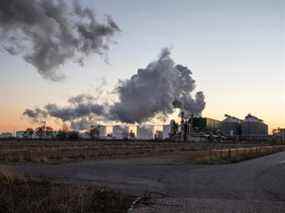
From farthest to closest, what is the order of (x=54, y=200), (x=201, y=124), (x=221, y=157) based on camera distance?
(x=201, y=124), (x=221, y=157), (x=54, y=200)

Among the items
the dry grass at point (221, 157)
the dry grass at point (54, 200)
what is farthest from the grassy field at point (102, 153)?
the dry grass at point (54, 200)

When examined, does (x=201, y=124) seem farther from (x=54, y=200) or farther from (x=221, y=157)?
(x=54, y=200)

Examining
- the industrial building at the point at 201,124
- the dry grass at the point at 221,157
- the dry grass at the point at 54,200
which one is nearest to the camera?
the dry grass at the point at 54,200

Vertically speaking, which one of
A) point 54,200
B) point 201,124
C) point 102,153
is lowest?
point 102,153

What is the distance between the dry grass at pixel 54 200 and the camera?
9781 mm

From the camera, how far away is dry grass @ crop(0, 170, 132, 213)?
32.1 ft

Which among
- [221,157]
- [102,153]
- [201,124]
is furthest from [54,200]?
[201,124]

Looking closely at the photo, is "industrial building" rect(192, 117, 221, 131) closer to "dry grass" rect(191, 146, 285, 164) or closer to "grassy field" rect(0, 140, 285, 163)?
"grassy field" rect(0, 140, 285, 163)

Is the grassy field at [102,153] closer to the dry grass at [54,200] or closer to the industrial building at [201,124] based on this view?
the dry grass at [54,200]

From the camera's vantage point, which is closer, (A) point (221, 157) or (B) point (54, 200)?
(B) point (54, 200)

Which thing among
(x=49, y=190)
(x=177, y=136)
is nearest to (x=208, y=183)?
(x=49, y=190)

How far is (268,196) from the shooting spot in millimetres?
14156

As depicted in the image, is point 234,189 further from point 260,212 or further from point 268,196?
point 260,212

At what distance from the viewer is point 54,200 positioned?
10898mm
